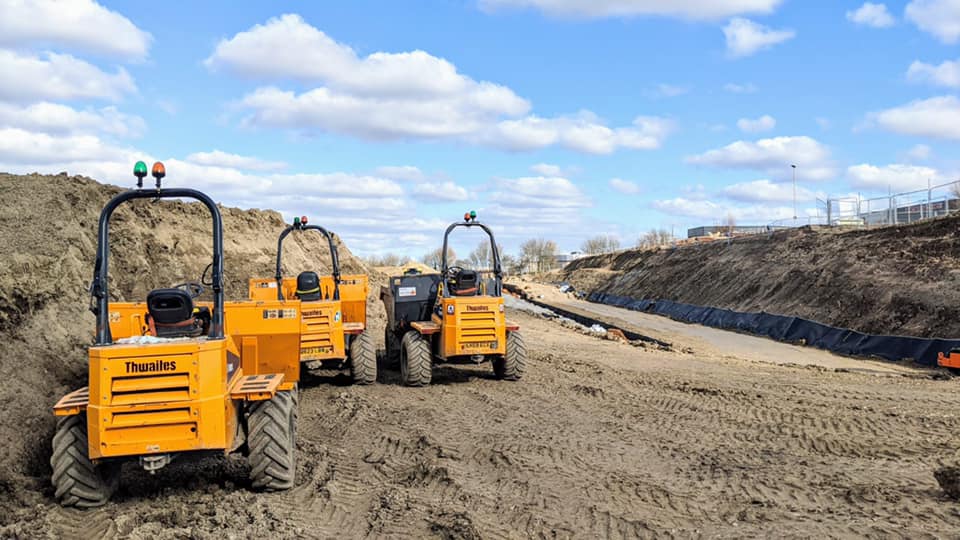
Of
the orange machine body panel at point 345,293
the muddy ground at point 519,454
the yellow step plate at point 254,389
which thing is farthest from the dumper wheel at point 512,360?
the yellow step plate at point 254,389

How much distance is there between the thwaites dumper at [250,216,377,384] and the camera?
11883 mm

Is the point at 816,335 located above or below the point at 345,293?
below

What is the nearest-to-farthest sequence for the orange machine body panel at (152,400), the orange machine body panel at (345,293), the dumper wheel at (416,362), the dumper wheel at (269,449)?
1. the orange machine body panel at (152,400)
2. the dumper wheel at (269,449)
3. the dumper wheel at (416,362)
4. the orange machine body panel at (345,293)

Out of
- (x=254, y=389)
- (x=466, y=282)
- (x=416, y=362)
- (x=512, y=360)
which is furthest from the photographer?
(x=466, y=282)

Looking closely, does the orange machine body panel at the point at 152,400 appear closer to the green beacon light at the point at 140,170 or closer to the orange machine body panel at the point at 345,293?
the green beacon light at the point at 140,170

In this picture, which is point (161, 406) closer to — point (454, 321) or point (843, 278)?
point (454, 321)

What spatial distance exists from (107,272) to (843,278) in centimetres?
2511

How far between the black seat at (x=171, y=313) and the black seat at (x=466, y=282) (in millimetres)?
6853

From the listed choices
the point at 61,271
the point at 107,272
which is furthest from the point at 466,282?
the point at 107,272

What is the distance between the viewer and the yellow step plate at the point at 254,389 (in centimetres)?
663

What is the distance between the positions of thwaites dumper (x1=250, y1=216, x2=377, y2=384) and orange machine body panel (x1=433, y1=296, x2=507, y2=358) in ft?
4.64

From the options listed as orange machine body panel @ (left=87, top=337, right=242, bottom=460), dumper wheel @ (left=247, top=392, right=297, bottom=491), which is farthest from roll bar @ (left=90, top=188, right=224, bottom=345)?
dumper wheel @ (left=247, top=392, right=297, bottom=491)

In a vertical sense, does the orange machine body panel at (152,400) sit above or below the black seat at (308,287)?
below

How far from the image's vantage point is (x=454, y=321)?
12453 mm
